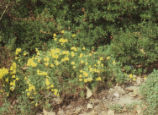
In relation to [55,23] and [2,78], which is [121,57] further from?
[2,78]

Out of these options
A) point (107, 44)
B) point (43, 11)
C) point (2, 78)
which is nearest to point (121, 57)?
point (107, 44)

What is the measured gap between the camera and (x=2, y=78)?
15.0 ft

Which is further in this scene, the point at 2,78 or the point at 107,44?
the point at 107,44

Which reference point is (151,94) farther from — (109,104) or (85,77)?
(85,77)

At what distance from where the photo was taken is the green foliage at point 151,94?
3.97 meters

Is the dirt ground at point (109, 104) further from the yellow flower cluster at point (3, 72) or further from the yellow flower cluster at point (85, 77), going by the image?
the yellow flower cluster at point (3, 72)

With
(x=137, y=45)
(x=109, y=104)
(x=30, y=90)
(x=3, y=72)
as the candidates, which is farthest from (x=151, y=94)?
(x=3, y=72)

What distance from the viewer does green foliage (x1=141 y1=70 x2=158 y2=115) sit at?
397cm

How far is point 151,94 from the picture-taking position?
4094 millimetres

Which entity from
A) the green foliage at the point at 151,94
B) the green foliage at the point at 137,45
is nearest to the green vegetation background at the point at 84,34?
the green foliage at the point at 137,45

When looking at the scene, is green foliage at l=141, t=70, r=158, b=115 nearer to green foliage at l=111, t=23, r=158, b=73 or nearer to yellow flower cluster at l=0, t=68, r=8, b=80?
green foliage at l=111, t=23, r=158, b=73

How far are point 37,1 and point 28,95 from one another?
2213 mm

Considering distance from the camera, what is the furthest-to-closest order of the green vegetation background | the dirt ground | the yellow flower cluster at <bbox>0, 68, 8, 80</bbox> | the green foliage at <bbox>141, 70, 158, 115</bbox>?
the green vegetation background → the yellow flower cluster at <bbox>0, 68, 8, 80</bbox> → the dirt ground → the green foliage at <bbox>141, 70, 158, 115</bbox>

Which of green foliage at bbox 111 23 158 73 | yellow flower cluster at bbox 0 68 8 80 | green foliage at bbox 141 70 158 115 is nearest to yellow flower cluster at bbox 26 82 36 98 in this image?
yellow flower cluster at bbox 0 68 8 80
